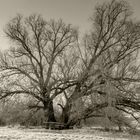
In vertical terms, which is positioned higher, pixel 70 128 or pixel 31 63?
pixel 31 63

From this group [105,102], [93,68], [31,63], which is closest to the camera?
[105,102]

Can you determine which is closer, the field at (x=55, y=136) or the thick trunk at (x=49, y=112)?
the field at (x=55, y=136)

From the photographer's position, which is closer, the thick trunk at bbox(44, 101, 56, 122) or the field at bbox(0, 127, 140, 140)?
the field at bbox(0, 127, 140, 140)

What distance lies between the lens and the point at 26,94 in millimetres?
20266

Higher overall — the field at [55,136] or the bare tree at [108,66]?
the bare tree at [108,66]

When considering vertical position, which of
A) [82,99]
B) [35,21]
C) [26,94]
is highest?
[35,21]

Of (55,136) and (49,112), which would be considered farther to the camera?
(49,112)

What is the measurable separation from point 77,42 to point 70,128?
24.3ft

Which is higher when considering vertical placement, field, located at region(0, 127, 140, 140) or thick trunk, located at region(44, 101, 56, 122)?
thick trunk, located at region(44, 101, 56, 122)

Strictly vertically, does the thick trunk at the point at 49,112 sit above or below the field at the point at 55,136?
above

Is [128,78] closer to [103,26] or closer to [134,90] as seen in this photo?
[134,90]

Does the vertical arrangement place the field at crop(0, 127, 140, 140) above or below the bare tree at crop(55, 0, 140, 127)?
below

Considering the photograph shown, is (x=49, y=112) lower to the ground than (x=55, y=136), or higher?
higher

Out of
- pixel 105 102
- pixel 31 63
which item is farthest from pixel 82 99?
pixel 31 63
